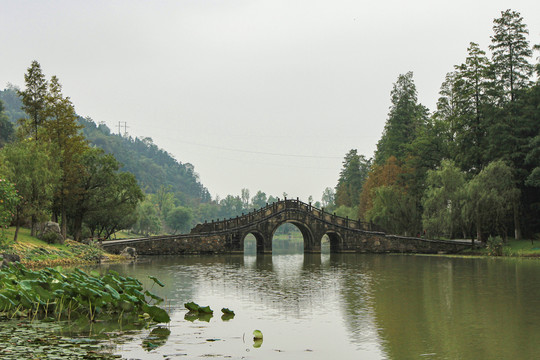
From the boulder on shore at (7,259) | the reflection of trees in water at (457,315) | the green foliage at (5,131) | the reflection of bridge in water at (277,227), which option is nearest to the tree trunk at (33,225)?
the reflection of bridge in water at (277,227)

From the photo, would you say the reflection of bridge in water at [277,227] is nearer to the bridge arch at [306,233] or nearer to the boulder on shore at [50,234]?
the bridge arch at [306,233]

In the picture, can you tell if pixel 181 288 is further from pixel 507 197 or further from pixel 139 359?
pixel 507 197

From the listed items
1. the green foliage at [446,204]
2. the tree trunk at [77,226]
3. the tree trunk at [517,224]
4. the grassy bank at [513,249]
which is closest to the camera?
the grassy bank at [513,249]

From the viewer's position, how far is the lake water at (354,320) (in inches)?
404

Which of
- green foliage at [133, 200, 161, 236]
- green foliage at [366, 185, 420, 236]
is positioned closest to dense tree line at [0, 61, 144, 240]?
green foliage at [366, 185, 420, 236]

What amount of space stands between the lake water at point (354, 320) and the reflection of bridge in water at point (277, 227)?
874 inches

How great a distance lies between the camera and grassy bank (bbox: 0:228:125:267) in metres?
28.3

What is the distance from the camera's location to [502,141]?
139ft

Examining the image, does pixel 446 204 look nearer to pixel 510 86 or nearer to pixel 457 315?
pixel 510 86

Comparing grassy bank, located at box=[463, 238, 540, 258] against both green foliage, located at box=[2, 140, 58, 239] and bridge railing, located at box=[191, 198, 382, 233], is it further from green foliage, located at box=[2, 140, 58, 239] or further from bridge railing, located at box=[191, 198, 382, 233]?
green foliage, located at box=[2, 140, 58, 239]

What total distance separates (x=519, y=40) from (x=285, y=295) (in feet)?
115

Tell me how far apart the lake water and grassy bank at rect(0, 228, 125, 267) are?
738cm

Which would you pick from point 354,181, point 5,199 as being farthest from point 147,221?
point 5,199

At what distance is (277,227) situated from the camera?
52.2m
